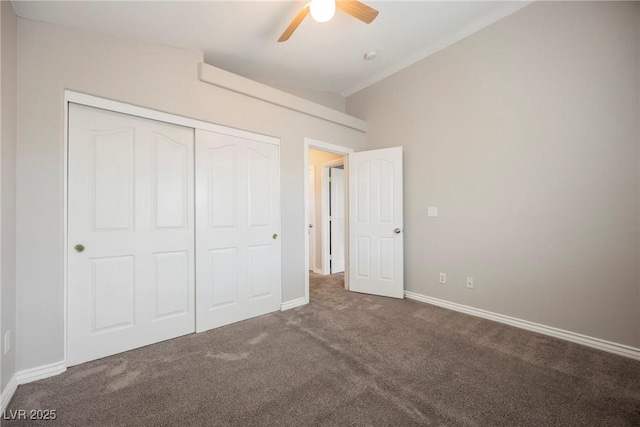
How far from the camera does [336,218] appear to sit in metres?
4.93

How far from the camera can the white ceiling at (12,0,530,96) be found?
1963 mm

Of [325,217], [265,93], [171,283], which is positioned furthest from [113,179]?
[325,217]

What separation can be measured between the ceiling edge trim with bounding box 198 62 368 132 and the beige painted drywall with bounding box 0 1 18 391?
118cm

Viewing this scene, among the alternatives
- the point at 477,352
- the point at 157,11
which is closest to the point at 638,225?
the point at 477,352

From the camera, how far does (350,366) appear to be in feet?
6.28

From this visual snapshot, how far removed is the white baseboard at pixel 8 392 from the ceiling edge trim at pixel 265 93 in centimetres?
259

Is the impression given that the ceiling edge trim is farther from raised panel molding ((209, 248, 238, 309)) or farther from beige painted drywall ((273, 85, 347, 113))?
raised panel molding ((209, 248, 238, 309))

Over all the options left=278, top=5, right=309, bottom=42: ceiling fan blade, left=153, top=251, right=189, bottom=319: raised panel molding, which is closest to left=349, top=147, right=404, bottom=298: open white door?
left=278, top=5, right=309, bottom=42: ceiling fan blade

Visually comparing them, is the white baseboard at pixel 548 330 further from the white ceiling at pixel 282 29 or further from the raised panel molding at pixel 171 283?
the white ceiling at pixel 282 29

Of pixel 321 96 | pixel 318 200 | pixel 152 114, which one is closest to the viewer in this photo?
pixel 152 114

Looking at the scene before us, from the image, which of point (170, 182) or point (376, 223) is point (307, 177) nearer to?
point (376, 223)

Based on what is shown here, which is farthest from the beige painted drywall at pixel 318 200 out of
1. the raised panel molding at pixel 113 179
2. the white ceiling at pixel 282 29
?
the raised panel molding at pixel 113 179

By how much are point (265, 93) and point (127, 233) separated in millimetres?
1924

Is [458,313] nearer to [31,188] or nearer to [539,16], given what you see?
[539,16]
